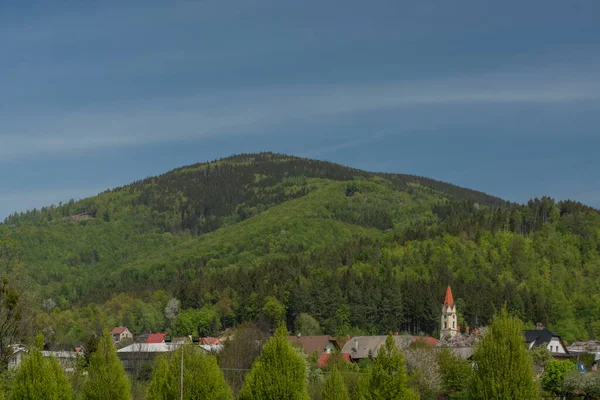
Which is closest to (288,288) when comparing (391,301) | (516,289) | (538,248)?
(391,301)

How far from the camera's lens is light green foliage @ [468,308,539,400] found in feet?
145

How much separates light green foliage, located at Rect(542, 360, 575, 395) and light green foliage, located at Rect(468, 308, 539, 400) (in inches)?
1226

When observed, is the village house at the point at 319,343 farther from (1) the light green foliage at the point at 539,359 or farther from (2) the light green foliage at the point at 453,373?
(2) the light green foliage at the point at 453,373

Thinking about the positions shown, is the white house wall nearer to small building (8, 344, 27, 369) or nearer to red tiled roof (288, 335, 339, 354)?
red tiled roof (288, 335, 339, 354)

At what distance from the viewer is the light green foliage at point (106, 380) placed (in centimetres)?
5203

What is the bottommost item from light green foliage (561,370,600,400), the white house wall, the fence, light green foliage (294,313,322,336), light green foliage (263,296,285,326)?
light green foliage (561,370,600,400)

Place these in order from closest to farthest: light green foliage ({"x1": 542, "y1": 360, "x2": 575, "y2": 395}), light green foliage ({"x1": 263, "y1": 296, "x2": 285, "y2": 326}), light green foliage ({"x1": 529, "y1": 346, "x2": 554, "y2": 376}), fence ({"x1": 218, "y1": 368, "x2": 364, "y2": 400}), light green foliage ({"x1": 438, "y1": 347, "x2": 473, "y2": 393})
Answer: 1. fence ({"x1": 218, "y1": 368, "x2": 364, "y2": 400})
2. light green foliage ({"x1": 542, "y1": 360, "x2": 575, "y2": 395})
3. light green foliage ({"x1": 438, "y1": 347, "x2": 473, "y2": 393})
4. light green foliage ({"x1": 529, "y1": 346, "x2": 554, "y2": 376})
5. light green foliage ({"x1": 263, "y1": 296, "x2": 285, "y2": 326})

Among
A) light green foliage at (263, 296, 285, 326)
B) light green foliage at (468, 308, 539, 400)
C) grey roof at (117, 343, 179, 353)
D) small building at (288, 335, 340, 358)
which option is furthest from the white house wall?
light green foliage at (468, 308, 539, 400)

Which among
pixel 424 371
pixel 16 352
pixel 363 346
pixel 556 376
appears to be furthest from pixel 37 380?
pixel 363 346

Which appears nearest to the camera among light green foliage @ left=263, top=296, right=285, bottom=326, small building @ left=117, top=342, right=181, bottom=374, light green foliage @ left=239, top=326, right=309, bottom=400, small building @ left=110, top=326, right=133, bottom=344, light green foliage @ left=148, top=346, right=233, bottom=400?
light green foliage @ left=239, top=326, right=309, bottom=400

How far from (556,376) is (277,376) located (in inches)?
1439

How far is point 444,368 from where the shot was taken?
7988 centimetres

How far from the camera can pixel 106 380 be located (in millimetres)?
52156

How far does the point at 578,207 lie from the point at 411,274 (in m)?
45.1
